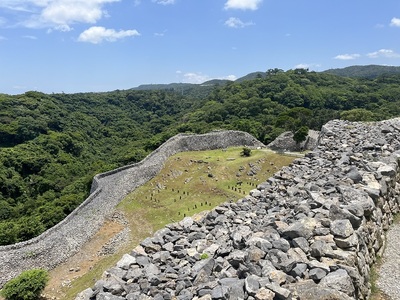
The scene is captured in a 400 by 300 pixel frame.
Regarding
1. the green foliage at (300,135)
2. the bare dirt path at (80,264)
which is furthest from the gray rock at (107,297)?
the green foliage at (300,135)

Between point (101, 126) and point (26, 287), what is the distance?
105 m

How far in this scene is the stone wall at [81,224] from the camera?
21.2m

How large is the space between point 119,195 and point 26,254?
10.7 m

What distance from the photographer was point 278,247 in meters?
6.66

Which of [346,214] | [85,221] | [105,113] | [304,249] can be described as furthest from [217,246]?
[105,113]

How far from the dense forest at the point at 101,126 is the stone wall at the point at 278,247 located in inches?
995

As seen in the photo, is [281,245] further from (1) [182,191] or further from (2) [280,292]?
(1) [182,191]

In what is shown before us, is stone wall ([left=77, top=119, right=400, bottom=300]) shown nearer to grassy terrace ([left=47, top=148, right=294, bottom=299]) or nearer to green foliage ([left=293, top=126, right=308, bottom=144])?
grassy terrace ([left=47, top=148, right=294, bottom=299])

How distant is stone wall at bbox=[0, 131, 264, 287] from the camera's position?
21.2 metres

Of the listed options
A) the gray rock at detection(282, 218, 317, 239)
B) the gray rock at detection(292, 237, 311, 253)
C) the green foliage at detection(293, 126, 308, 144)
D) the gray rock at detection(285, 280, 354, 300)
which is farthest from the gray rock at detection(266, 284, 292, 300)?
the green foliage at detection(293, 126, 308, 144)

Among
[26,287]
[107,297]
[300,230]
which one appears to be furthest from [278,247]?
[26,287]

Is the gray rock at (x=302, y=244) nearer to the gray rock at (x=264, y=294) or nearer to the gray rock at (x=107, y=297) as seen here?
the gray rock at (x=264, y=294)

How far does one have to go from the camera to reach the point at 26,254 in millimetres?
21359

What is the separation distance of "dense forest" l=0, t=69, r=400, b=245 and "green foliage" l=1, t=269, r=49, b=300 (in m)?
10.4
